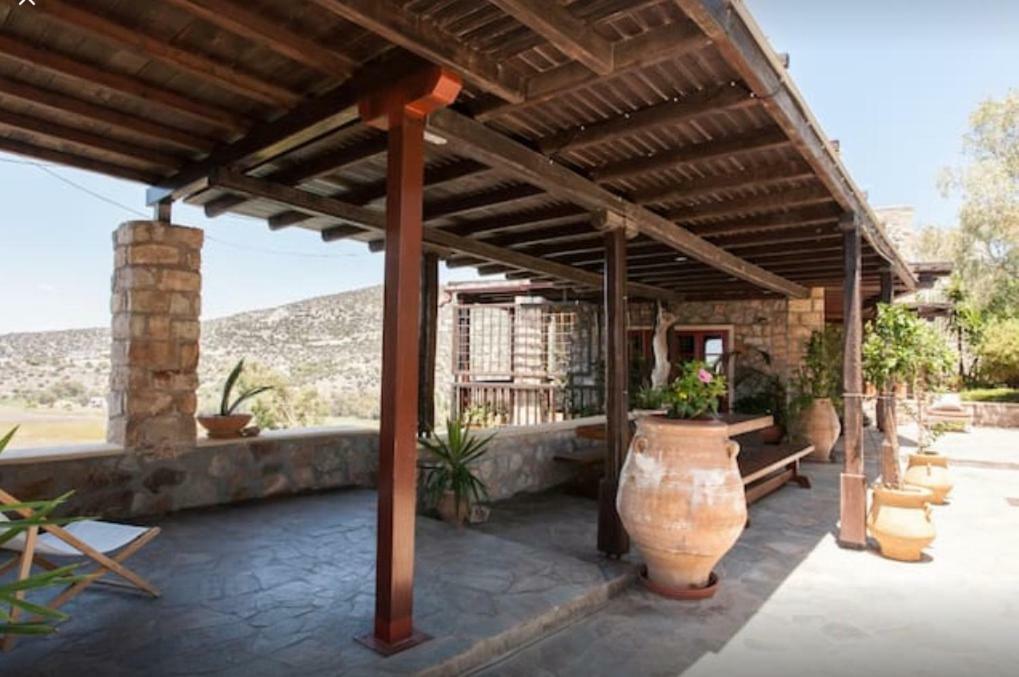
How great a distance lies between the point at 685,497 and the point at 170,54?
10.6 ft

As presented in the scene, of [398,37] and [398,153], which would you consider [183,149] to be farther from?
[398,37]

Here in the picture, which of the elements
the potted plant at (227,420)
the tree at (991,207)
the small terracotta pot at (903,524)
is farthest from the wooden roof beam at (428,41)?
the tree at (991,207)

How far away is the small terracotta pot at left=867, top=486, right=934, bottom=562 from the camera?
13.5 feet

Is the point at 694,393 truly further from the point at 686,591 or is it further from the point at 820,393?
the point at 820,393

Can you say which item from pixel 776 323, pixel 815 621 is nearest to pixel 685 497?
pixel 815 621

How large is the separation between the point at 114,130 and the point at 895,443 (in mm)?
6512

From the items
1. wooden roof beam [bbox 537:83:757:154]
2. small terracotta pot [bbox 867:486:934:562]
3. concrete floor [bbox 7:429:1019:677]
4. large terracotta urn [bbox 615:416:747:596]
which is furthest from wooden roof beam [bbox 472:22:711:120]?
small terracotta pot [bbox 867:486:934:562]

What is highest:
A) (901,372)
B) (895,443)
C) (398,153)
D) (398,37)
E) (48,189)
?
(48,189)

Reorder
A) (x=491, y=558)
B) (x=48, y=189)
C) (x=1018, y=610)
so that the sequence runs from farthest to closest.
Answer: (x=48, y=189), (x=491, y=558), (x=1018, y=610)

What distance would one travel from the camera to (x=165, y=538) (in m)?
3.77

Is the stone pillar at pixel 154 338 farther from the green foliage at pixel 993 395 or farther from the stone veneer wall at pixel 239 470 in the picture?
the green foliage at pixel 993 395

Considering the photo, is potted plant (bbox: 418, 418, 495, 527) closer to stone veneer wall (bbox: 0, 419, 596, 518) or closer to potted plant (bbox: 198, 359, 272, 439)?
stone veneer wall (bbox: 0, 419, 596, 518)

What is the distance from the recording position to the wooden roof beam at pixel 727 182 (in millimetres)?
3742

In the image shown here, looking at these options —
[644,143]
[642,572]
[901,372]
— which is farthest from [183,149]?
[901,372]
